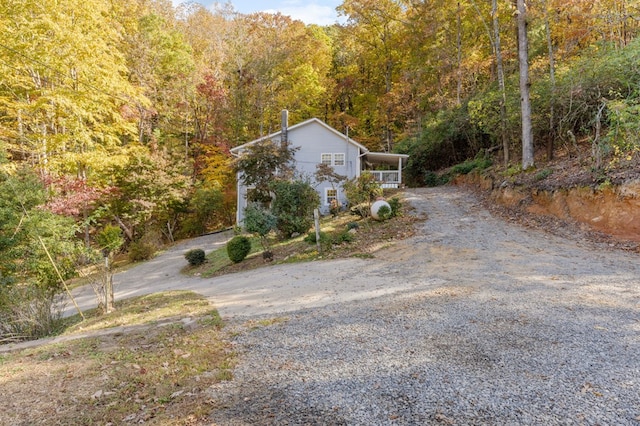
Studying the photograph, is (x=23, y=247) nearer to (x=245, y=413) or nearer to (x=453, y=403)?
(x=245, y=413)

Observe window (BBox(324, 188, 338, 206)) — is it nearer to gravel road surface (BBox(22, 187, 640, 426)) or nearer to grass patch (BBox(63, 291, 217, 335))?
gravel road surface (BBox(22, 187, 640, 426))

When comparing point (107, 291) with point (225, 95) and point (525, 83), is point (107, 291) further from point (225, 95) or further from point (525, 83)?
point (225, 95)

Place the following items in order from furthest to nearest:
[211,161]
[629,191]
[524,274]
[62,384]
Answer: [211,161], [629,191], [524,274], [62,384]

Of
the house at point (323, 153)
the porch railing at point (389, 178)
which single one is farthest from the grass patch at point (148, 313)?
the porch railing at point (389, 178)

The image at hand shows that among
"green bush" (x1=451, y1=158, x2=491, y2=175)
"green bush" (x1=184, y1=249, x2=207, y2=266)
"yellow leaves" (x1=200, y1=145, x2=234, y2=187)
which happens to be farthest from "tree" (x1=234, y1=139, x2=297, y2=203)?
"green bush" (x1=451, y1=158, x2=491, y2=175)

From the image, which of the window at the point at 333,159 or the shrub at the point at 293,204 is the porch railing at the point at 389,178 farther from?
the shrub at the point at 293,204

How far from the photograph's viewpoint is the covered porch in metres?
20.8

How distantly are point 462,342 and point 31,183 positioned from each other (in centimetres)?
1262

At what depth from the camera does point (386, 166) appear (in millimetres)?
25656

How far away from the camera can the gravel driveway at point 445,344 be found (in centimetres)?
257

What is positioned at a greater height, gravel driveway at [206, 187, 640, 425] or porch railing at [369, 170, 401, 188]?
porch railing at [369, 170, 401, 188]

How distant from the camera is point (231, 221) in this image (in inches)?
959

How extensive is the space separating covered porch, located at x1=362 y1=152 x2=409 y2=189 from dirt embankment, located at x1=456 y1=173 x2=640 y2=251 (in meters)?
7.86

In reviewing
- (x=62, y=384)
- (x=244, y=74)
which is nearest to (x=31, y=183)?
(x=62, y=384)
